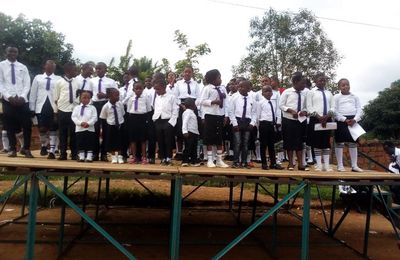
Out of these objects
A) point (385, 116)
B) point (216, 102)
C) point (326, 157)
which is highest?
point (385, 116)

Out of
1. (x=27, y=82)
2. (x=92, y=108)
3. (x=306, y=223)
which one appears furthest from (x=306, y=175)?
(x=27, y=82)

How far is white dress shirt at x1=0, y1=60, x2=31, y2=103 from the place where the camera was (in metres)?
7.88

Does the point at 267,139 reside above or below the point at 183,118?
below

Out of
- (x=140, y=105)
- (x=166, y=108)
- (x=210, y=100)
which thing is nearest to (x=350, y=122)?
(x=210, y=100)

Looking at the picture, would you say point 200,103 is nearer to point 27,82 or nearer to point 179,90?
point 179,90

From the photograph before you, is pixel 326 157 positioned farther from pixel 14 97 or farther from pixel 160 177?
pixel 14 97

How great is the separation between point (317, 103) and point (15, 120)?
552 cm

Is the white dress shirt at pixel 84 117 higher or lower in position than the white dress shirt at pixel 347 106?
lower

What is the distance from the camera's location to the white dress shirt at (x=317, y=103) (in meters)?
7.89

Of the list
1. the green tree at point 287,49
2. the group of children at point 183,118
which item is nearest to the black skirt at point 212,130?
the group of children at point 183,118

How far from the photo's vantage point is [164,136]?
801 centimetres

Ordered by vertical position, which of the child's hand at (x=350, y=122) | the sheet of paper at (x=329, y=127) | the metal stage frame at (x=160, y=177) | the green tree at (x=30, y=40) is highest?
the green tree at (x=30, y=40)

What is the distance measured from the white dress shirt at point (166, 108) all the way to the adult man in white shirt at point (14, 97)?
7.78 feet

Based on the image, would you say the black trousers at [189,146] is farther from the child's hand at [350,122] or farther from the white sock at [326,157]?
the child's hand at [350,122]
